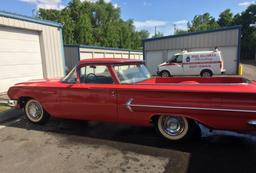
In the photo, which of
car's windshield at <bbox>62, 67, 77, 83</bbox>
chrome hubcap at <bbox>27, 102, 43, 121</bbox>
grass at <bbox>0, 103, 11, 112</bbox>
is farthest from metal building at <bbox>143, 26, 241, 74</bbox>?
chrome hubcap at <bbox>27, 102, 43, 121</bbox>

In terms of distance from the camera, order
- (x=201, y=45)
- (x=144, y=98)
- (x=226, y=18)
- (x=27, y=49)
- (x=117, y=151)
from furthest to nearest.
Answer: (x=226, y=18), (x=201, y=45), (x=27, y=49), (x=144, y=98), (x=117, y=151)

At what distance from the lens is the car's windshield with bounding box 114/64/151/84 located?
4426 millimetres

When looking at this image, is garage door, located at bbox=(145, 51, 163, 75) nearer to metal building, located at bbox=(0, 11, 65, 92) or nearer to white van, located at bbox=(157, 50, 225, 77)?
white van, located at bbox=(157, 50, 225, 77)

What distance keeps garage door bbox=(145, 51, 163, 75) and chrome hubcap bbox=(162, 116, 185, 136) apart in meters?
17.0

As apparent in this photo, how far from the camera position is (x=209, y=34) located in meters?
18.2

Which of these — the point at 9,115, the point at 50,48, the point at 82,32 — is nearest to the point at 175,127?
the point at 9,115

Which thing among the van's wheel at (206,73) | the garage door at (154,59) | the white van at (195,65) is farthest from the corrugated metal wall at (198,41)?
the van's wheel at (206,73)

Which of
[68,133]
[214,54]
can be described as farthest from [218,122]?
[214,54]

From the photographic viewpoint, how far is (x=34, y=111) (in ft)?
17.8

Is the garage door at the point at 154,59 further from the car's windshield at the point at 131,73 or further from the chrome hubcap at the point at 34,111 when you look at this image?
the chrome hubcap at the point at 34,111

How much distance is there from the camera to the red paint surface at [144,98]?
3.39 metres

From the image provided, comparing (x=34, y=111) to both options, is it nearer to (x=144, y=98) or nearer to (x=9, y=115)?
(x=9, y=115)

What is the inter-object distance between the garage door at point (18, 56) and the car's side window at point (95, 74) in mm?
5714

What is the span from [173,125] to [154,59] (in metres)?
17.3
